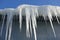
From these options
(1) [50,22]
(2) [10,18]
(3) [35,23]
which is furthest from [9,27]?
(1) [50,22]

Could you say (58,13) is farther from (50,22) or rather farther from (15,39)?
(15,39)

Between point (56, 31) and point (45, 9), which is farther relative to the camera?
point (56, 31)

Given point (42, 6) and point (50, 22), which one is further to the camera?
point (50, 22)

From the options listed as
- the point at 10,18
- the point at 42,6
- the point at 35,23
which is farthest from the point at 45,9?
the point at 10,18

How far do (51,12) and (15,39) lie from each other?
566 mm

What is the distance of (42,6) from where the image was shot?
2980 mm

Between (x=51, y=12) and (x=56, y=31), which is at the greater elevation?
(x=51, y=12)

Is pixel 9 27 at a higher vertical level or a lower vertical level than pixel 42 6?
lower

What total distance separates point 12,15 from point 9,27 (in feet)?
0.57

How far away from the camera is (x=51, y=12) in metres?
3.04

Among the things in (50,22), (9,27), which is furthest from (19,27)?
(50,22)

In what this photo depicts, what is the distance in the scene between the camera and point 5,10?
302 centimetres

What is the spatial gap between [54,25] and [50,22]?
0.27 feet

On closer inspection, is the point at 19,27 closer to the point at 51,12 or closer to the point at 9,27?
the point at 9,27
